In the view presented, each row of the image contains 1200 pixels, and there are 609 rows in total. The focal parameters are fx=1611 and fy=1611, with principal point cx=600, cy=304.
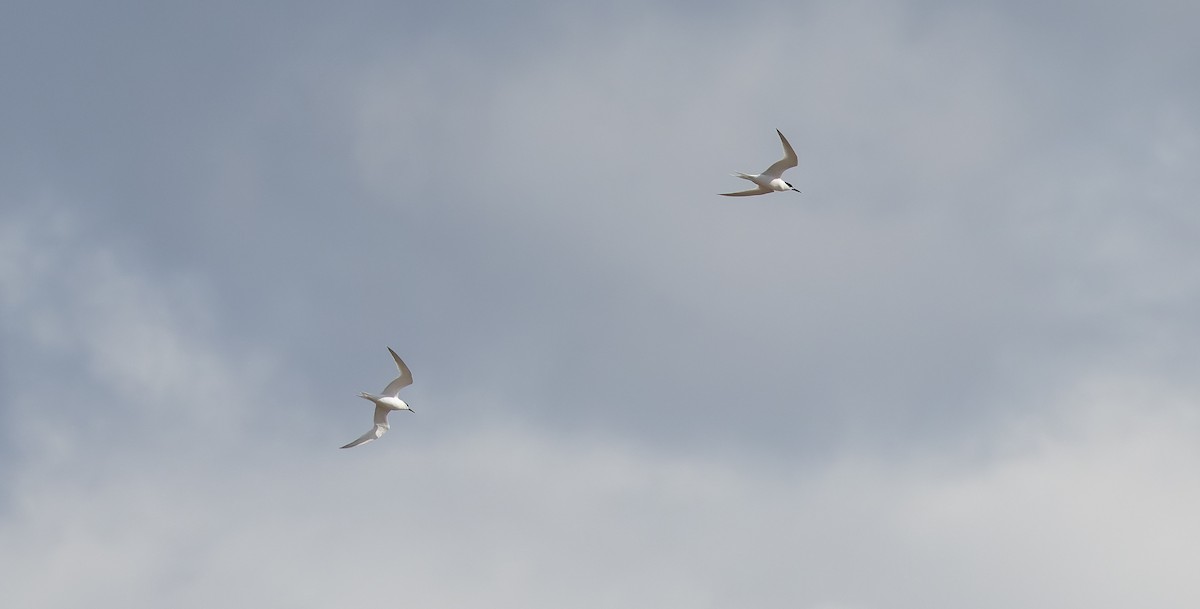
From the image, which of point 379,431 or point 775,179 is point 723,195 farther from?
point 379,431

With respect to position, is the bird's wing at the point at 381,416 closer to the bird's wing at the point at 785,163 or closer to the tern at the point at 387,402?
the tern at the point at 387,402

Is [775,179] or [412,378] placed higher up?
[775,179]

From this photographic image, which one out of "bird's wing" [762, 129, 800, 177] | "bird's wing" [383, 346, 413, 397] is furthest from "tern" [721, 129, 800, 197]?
"bird's wing" [383, 346, 413, 397]

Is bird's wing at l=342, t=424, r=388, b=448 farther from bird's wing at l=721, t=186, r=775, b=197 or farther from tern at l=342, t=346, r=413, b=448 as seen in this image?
bird's wing at l=721, t=186, r=775, b=197

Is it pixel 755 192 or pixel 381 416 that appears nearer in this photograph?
pixel 755 192

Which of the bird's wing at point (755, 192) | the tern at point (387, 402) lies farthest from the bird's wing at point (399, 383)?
the bird's wing at point (755, 192)

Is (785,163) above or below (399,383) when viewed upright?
above

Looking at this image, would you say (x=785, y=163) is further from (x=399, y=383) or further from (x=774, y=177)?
(x=399, y=383)

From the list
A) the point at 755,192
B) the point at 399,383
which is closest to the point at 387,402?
the point at 399,383

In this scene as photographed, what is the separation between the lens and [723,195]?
121438mm

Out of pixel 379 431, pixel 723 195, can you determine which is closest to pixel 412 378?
pixel 379 431

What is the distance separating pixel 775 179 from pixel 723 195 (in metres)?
15.1

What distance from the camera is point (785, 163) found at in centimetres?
13438

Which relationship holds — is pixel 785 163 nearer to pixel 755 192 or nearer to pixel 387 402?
pixel 755 192
